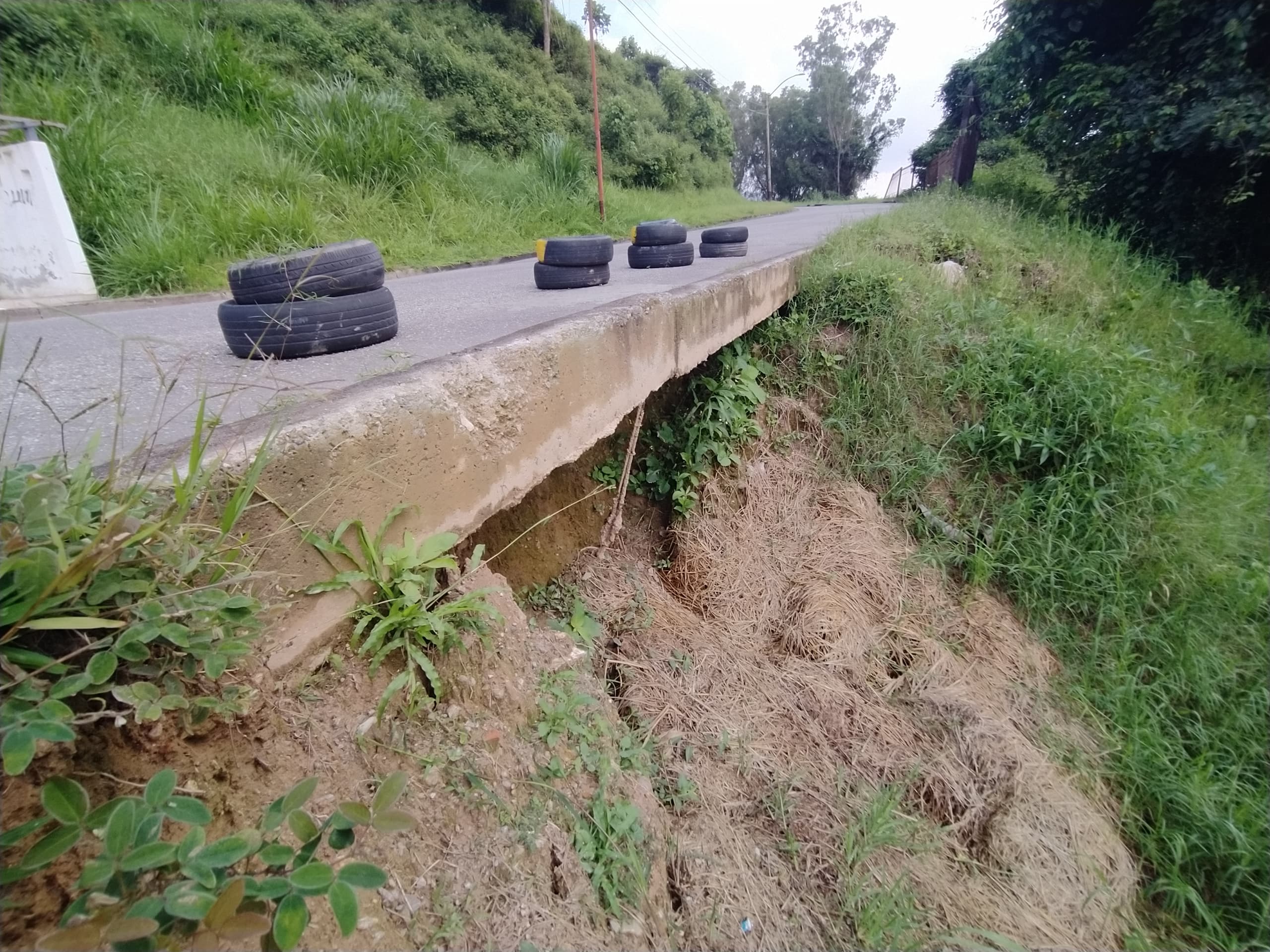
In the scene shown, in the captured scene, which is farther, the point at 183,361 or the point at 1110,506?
the point at 1110,506

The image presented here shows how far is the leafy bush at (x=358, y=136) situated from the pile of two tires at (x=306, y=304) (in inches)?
192

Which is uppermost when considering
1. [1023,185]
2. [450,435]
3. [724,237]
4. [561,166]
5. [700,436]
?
[561,166]

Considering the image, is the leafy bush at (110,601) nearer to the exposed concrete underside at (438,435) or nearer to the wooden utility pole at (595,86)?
the exposed concrete underside at (438,435)

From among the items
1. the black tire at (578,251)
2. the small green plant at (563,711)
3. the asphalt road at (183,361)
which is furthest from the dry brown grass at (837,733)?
the black tire at (578,251)

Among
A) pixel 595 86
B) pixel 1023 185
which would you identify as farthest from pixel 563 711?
pixel 1023 185

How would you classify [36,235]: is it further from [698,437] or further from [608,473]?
[698,437]

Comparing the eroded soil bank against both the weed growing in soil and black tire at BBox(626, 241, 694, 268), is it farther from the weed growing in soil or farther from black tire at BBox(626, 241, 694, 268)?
black tire at BBox(626, 241, 694, 268)

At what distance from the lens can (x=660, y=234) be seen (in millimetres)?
3850

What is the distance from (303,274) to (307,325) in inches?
5.5

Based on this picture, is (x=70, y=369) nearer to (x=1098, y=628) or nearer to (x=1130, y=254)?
(x=1098, y=628)

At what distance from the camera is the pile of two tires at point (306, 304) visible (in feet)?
5.68

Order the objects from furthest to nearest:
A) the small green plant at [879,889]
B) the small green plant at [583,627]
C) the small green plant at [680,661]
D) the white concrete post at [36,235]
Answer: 1. the white concrete post at [36,235]
2. the small green plant at [680,661]
3. the small green plant at [583,627]
4. the small green plant at [879,889]

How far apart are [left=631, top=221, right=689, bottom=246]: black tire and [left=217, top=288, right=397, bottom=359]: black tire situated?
2.36m

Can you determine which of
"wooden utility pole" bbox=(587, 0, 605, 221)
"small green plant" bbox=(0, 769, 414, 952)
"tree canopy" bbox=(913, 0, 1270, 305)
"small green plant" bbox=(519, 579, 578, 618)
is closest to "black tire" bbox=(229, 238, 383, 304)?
"small green plant" bbox=(519, 579, 578, 618)
